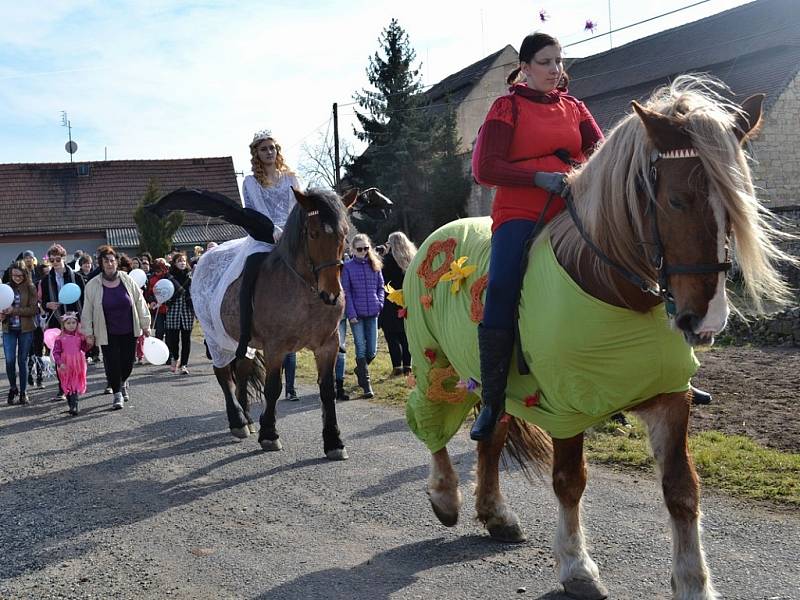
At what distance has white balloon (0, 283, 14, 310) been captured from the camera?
439 inches

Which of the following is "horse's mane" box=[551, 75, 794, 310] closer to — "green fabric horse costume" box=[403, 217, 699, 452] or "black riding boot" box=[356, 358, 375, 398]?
"green fabric horse costume" box=[403, 217, 699, 452]

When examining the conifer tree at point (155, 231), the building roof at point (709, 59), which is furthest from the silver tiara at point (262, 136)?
the conifer tree at point (155, 231)

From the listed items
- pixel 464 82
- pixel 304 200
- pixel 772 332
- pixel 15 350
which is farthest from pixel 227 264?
pixel 464 82

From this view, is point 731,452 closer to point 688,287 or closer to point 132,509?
point 688,287

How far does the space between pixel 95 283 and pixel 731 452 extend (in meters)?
8.00

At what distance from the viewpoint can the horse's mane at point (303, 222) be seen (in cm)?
691

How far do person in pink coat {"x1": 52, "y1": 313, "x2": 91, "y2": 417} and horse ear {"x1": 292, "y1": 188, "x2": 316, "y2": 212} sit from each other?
16.1ft

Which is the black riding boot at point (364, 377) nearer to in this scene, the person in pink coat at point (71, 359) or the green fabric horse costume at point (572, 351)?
the person in pink coat at point (71, 359)

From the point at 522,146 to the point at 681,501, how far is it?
179 cm

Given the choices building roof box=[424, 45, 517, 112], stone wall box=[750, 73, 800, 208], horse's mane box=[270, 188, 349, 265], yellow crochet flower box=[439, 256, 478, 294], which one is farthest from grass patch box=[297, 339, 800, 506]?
building roof box=[424, 45, 517, 112]

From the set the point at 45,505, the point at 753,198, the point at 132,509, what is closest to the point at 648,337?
the point at 753,198

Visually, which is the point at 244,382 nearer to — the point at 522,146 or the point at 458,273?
the point at 458,273

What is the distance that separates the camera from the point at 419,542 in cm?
467

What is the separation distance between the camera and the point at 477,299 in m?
4.12
